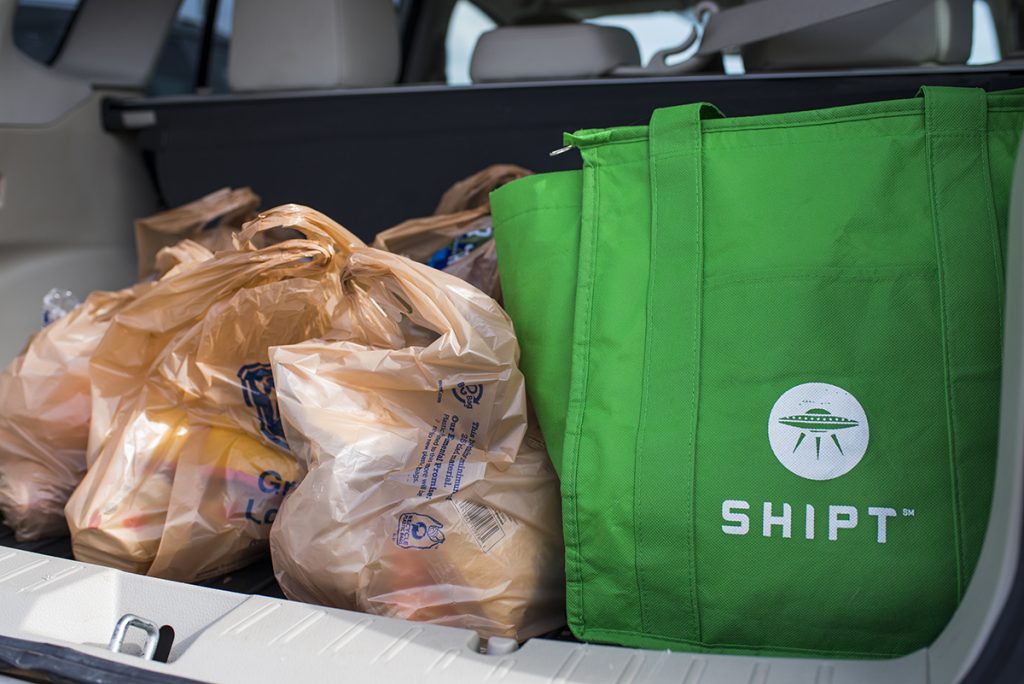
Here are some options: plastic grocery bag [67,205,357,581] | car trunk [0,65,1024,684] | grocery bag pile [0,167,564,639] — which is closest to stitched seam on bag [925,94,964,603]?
car trunk [0,65,1024,684]

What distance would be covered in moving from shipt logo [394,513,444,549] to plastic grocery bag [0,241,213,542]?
71 cm

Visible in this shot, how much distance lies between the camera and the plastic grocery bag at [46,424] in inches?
64.5

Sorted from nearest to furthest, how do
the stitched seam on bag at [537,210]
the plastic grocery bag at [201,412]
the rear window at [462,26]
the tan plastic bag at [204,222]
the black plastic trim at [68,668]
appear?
the black plastic trim at [68,668] → the stitched seam on bag at [537,210] → the plastic grocery bag at [201,412] → the tan plastic bag at [204,222] → the rear window at [462,26]

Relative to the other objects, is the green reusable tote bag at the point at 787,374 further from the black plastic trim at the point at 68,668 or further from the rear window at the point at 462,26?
the rear window at the point at 462,26

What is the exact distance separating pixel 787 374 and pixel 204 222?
4.49ft

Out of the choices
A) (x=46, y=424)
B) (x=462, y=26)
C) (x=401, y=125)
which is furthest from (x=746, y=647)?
(x=462, y=26)

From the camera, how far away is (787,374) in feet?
3.72

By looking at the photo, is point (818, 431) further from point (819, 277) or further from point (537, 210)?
point (537, 210)

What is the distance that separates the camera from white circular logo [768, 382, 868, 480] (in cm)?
110

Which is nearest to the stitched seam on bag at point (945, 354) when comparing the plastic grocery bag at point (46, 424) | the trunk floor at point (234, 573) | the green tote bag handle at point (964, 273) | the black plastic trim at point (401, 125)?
the green tote bag handle at point (964, 273)

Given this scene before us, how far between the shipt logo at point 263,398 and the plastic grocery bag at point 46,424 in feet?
1.01

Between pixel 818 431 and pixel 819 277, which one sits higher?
pixel 819 277

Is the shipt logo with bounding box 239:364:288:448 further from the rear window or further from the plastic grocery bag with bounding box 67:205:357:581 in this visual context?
the rear window

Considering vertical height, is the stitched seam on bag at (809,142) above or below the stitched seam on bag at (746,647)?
above
